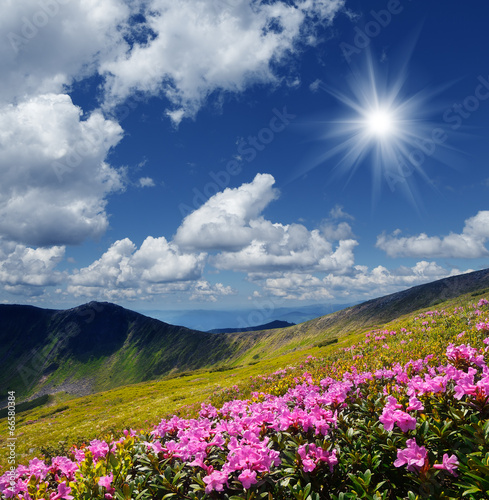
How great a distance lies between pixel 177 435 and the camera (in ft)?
18.9

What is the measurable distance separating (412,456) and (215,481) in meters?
2.45

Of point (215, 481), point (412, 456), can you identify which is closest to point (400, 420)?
point (412, 456)

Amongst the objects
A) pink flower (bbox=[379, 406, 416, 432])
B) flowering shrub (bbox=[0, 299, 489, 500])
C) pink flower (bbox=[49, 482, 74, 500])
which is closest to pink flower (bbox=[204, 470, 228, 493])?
flowering shrub (bbox=[0, 299, 489, 500])

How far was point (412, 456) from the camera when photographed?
364 centimetres

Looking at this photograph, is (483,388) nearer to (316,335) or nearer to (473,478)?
(473,478)

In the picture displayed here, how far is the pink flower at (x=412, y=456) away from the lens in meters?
3.58

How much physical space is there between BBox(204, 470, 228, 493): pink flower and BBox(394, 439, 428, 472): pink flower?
2102 mm

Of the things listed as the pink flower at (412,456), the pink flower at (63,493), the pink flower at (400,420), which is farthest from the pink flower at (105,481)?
the pink flower at (400,420)

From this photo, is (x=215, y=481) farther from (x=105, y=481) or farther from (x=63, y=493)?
(x=63, y=493)

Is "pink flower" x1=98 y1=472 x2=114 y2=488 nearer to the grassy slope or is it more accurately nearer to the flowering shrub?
the flowering shrub

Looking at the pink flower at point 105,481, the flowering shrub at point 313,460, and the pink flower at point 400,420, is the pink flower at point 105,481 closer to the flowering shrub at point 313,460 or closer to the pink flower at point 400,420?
the flowering shrub at point 313,460

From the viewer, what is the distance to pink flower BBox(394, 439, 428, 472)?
3.58m

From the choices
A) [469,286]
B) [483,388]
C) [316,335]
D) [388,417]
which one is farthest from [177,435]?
[469,286]

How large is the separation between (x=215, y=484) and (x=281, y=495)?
0.94 meters
